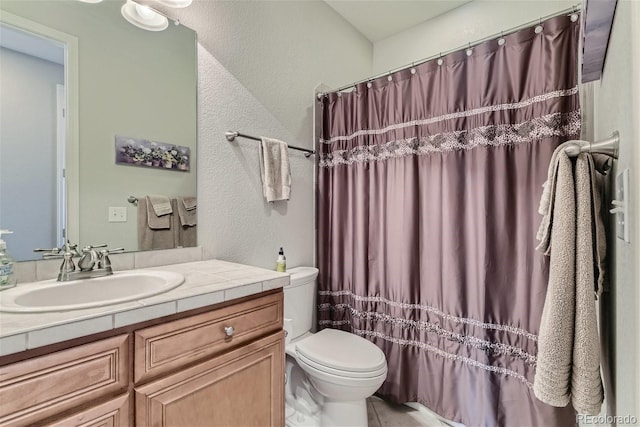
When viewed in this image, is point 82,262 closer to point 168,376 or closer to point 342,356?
point 168,376

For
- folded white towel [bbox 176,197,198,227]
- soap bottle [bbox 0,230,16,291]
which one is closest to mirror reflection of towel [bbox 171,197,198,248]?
folded white towel [bbox 176,197,198,227]

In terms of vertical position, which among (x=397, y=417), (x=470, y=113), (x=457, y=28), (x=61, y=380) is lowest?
(x=397, y=417)

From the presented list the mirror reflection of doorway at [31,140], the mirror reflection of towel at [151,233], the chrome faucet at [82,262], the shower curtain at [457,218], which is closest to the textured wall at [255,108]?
the mirror reflection of towel at [151,233]

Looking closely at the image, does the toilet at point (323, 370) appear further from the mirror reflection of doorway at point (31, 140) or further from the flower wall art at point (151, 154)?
the mirror reflection of doorway at point (31, 140)

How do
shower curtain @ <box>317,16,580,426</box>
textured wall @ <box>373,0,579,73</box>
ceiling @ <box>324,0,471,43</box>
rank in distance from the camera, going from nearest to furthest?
shower curtain @ <box>317,16,580,426</box> < textured wall @ <box>373,0,579,73</box> < ceiling @ <box>324,0,471,43</box>

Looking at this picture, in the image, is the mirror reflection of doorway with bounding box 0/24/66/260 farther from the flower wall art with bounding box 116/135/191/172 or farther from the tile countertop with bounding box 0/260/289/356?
the tile countertop with bounding box 0/260/289/356

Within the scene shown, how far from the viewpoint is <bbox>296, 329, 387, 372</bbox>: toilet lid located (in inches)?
53.8

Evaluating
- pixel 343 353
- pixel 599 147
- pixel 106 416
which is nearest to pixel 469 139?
pixel 599 147

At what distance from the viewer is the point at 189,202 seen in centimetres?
143

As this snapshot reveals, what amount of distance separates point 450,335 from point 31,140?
1.98 m

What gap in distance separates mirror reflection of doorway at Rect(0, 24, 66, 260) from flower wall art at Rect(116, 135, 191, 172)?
194 mm

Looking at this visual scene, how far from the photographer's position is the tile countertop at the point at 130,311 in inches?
24.5

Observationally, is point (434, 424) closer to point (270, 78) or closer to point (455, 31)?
point (270, 78)

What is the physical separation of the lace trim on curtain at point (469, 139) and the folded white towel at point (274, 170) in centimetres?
40
